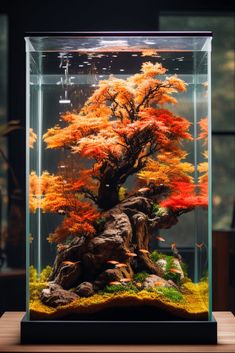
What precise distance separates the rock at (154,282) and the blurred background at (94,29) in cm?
240

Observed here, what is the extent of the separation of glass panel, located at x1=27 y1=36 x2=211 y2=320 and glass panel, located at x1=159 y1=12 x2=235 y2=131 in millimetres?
2729

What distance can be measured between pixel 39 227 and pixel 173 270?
0.49 meters

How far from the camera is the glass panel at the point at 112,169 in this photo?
235 cm

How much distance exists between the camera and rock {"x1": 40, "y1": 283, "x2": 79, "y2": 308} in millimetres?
2336

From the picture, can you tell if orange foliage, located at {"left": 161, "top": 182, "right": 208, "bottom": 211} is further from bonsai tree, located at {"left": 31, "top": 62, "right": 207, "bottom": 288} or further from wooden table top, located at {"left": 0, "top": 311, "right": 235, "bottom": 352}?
wooden table top, located at {"left": 0, "top": 311, "right": 235, "bottom": 352}

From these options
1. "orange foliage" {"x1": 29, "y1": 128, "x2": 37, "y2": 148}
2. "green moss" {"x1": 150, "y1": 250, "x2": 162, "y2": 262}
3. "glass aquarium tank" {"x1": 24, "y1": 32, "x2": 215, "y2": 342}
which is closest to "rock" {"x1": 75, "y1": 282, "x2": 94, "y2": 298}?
"glass aquarium tank" {"x1": 24, "y1": 32, "x2": 215, "y2": 342}

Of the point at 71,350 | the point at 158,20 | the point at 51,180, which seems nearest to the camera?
the point at 71,350

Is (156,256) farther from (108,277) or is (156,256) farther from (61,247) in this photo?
(61,247)

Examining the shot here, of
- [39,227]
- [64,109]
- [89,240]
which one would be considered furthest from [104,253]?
[64,109]

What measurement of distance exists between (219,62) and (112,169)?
2943 mm

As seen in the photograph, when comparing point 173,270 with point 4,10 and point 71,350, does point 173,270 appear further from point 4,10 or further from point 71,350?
point 4,10

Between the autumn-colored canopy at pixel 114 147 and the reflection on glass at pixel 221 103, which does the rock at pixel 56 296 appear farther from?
the reflection on glass at pixel 221 103

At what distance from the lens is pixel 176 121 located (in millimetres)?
2400

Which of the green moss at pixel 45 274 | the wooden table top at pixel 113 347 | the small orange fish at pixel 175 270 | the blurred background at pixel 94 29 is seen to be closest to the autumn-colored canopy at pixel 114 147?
the green moss at pixel 45 274
